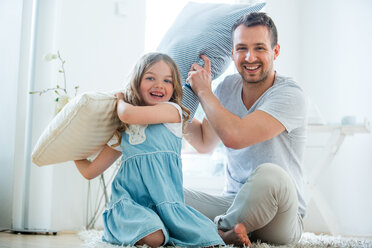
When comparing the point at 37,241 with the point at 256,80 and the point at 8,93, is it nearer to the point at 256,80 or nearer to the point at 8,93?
the point at 8,93

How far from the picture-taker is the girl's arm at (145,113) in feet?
4.22

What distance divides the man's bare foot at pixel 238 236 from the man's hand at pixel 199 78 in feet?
1.53

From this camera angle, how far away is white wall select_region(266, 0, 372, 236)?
8.34 feet

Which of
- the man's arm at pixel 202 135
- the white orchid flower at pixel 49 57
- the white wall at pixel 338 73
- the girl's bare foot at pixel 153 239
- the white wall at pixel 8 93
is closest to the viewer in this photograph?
the girl's bare foot at pixel 153 239

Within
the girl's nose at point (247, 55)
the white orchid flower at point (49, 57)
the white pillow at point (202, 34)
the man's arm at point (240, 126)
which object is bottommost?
the man's arm at point (240, 126)

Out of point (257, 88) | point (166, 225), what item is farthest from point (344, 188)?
point (166, 225)

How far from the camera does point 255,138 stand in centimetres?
140

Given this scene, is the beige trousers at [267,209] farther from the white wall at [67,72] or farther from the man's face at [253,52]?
the white wall at [67,72]

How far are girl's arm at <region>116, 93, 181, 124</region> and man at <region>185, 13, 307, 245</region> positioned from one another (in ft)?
0.54

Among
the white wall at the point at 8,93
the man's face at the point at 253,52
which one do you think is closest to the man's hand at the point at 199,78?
the man's face at the point at 253,52

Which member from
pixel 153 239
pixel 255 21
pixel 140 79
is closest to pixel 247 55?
pixel 255 21

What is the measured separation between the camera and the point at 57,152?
4.51 ft

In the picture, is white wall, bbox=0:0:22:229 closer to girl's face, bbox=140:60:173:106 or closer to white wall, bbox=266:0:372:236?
girl's face, bbox=140:60:173:106

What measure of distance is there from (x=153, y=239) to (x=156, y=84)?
0.48 meters
